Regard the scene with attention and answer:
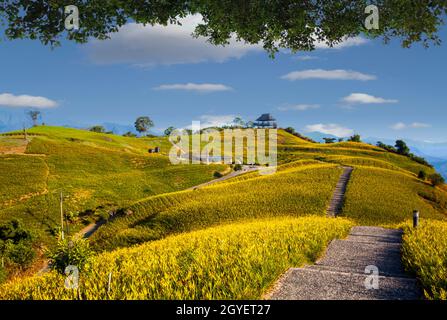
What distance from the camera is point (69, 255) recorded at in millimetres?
10891

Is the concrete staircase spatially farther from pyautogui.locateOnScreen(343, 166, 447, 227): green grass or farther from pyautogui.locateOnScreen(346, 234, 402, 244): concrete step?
pyautogui.locateOnScreen(343, 166, 447, 227): green grass

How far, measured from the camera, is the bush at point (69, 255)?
35.8ft

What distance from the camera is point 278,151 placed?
129m

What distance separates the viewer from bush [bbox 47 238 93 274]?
1091cm

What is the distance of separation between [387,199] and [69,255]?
140 feet

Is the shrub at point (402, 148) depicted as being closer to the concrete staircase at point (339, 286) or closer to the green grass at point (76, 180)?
the green grass at point (76, 180)

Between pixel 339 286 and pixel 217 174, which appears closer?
pixel 339 286

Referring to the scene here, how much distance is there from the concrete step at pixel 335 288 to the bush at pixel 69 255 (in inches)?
227

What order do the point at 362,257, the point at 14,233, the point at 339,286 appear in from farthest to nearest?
the point at 14,233 → the point at 362,257 → the point at 339,286

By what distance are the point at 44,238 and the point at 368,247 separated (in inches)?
1813

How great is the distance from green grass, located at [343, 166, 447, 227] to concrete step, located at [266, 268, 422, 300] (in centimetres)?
2536

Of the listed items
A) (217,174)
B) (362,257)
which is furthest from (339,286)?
(217,174)

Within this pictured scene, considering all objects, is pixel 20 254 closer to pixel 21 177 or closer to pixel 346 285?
pixel 21 177
